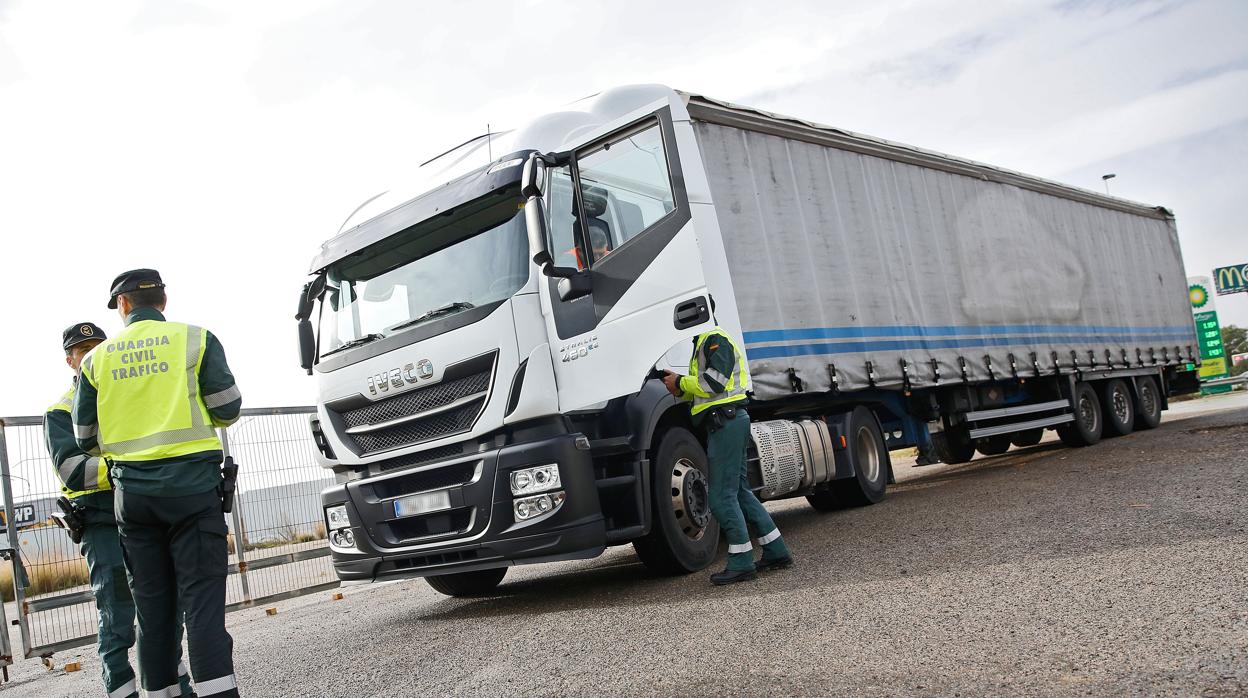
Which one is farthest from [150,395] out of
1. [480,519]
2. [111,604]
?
[480,519]

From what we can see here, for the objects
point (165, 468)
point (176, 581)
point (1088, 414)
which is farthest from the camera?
point (1088, 414)

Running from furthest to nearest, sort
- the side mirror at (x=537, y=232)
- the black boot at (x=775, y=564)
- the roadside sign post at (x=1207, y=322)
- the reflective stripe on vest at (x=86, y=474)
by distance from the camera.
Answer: the roadside sign post at (x=1207, y=322) → the black boot at (x=775, y=564) → the side mirror at (x=537, y=232) → the reflective stripe on vest at (x=86, y=474)

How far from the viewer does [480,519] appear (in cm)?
612

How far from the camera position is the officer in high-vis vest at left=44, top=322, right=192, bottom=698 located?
15.4 ft

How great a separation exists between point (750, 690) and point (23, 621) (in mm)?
6636

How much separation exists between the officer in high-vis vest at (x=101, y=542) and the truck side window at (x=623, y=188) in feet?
10.6

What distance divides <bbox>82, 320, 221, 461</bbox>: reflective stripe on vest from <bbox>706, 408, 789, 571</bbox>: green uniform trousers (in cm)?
336

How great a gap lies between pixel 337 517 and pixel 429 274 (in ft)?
6.26

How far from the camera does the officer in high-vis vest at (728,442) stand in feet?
20.8

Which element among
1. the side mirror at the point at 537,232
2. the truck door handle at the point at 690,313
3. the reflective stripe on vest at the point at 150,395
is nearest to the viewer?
the reflective stripe on vest at the point at 150,395

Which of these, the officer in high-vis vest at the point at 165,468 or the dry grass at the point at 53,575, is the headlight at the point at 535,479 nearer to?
the officer in high-vis vest at the point at 165,468

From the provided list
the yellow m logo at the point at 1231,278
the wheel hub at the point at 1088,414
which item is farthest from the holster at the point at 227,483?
the yellow m logo at the point at 1231,278

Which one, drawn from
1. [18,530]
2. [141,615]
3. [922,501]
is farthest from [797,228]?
[18,530]

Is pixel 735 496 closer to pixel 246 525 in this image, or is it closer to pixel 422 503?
pixel 422 503
